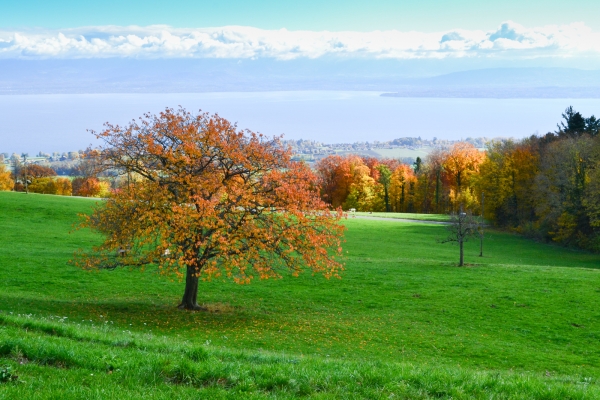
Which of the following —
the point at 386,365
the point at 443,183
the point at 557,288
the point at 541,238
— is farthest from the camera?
the point at 443,183

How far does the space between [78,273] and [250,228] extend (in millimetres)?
15465

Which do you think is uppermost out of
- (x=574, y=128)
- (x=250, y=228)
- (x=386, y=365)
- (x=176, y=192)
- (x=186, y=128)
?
(x=574, y=128)

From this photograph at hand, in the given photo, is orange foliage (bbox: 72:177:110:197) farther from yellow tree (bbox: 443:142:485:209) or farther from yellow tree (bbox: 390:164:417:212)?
yellow tree (bbox: 443:142:485:209)

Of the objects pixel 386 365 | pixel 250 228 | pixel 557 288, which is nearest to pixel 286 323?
pixel 250 228

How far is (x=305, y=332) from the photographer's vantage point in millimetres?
22953

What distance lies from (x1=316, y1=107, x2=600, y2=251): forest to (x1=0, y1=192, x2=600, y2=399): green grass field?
35.9ft

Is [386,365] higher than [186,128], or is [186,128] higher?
[186,128]

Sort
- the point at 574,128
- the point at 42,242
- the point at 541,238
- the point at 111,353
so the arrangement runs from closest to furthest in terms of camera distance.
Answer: the point at 111,353 < the point at 42,242 < the point at 541,238 < the point at 574,128

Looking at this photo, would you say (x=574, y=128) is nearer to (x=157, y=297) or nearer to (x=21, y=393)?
(x=157, y=297)

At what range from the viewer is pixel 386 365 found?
39.9 ft

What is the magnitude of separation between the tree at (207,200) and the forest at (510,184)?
44.0 feet

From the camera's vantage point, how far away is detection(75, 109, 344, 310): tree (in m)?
23.2

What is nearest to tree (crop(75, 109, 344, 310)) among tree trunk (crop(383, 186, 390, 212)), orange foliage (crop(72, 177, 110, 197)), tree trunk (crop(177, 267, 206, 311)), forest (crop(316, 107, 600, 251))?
tree trunk (crop(177, 267, 206, 311))

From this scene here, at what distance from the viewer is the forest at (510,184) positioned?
219 ft
